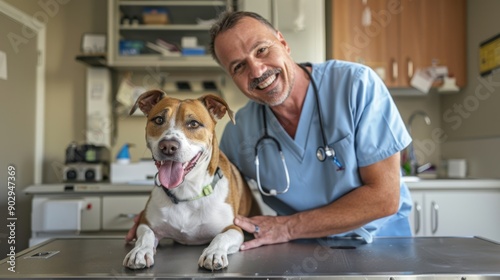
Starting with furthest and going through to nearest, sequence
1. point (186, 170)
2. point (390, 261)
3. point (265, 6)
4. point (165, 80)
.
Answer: point (165, 80) < point (265, 6) < point (186, 170) < point (390, 261)

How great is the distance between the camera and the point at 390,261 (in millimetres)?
927

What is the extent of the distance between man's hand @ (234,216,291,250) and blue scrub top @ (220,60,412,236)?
0.16 metres

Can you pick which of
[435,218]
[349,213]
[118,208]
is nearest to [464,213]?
[435,218]

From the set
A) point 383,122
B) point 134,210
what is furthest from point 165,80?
point 383,122

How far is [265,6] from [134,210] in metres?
1.47

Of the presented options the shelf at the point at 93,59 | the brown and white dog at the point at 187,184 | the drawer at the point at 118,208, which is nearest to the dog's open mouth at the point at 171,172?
the brown and white dog at the point at 187,184

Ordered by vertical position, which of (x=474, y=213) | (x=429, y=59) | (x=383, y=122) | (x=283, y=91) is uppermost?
(x=429, y=59)

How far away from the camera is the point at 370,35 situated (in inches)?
104

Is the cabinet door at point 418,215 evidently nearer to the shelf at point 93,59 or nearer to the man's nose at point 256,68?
the man's nose at point 256,68

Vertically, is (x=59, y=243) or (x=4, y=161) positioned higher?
(x=4, y=161)

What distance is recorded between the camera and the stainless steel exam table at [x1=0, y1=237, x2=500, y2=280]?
0.82 meters

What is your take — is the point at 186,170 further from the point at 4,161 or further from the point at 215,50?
the point at 4,161

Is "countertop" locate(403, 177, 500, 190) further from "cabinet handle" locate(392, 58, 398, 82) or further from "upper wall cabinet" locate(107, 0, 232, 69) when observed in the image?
"upper wall cabinet" locate(107, 0, 232, 69)

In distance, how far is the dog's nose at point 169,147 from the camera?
99cm
